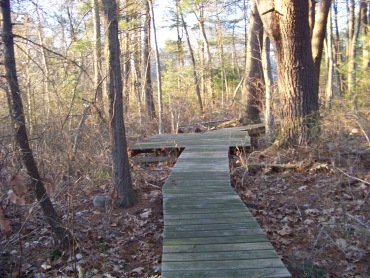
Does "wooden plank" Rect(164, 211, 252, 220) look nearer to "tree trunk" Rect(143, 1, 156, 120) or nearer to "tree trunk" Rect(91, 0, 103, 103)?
"tree trunk" Rect(91, 0, 103, 103)

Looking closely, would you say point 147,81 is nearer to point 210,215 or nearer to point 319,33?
point 319,33

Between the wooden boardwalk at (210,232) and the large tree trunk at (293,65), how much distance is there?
71.5 inches

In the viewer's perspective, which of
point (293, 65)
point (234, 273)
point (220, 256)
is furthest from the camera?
point (293, 65)

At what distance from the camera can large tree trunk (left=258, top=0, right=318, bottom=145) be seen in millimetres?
7246

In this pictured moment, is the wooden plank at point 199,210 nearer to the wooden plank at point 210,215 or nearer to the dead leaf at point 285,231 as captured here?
the wooden plank at point 210,215

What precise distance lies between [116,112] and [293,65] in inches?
158

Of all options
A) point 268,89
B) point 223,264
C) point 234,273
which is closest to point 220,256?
point 223,264

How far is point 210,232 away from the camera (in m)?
4.07

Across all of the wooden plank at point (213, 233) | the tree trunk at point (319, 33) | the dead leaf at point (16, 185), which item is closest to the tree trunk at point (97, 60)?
the dead leaf at point (16, 185)

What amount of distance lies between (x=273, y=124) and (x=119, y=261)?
598 centimetres

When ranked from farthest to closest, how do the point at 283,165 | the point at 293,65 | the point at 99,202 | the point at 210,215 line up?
1. the point at 293,65
2. the point at 283,165
3. the point at 99,202
4. the point at 210,215

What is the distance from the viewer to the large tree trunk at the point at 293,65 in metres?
7.25

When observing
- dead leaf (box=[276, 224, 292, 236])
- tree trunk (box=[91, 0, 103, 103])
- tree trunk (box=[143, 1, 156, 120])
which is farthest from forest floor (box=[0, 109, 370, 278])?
tree trunk (box=[143, 1, 156, 120])

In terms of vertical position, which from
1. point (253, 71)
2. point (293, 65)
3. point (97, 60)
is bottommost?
point (293, 65)
